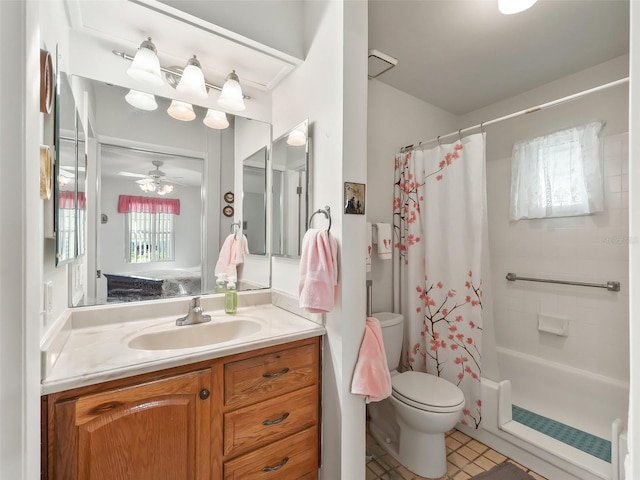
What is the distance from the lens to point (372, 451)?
1753mm

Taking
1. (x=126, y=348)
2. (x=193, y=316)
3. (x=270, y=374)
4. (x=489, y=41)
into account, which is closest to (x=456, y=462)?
(x=270, y=374)

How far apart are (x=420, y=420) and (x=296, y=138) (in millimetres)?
1679

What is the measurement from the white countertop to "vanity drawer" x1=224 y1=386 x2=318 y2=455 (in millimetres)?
253

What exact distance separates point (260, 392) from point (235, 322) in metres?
0.39

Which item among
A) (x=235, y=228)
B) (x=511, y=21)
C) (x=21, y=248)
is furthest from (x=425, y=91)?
(x=21, y=248)

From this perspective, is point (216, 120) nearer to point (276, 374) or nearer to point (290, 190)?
point (290, 190)

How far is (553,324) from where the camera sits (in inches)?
84.3

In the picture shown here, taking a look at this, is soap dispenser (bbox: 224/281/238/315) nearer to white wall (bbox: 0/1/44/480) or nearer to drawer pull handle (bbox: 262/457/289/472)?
drawer pull handle (bbox: 262/457/289/472)

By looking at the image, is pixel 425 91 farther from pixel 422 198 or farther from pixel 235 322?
pixel 235 322

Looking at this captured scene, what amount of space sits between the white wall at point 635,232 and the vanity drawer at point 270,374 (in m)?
1.01

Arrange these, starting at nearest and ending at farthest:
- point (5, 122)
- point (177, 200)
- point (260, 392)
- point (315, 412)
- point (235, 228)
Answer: point (5, 122) < point (260, 392) < point (315, 412) < point (177, 200) < point (235, 228)

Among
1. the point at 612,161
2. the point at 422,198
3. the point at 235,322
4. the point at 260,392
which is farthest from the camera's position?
the point at 422,198

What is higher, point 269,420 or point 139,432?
point 139,432

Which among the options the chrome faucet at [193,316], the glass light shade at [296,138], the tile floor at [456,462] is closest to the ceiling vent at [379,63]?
the glass light shade at [296,138]
